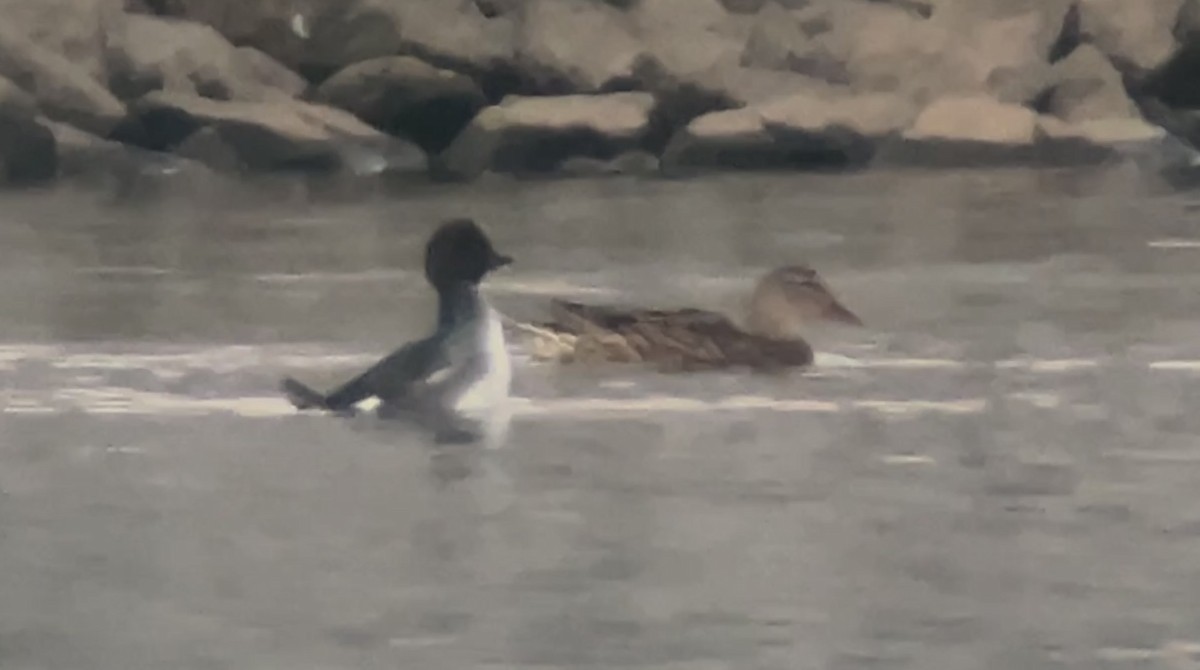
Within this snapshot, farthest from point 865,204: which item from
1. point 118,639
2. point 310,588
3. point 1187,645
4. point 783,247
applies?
point 118,639

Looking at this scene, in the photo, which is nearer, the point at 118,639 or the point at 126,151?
the point at 118,639

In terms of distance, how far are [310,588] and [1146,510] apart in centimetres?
57

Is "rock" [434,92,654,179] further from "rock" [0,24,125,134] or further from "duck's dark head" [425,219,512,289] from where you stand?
"rock" [0,24,125,134]

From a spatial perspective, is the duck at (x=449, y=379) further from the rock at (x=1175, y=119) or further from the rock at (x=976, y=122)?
the rock at (x=1175, y=119)

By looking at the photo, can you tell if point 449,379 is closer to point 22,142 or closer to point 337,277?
point 337,277

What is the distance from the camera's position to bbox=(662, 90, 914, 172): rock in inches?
53.2

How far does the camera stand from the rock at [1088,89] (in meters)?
1.34

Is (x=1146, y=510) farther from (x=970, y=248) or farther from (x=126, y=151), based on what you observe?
(x=126, y=151)

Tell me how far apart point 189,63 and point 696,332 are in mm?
425

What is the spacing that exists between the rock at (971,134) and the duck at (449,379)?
1.04 ft

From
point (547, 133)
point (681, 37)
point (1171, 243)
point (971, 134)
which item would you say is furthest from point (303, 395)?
point (1171, 243)

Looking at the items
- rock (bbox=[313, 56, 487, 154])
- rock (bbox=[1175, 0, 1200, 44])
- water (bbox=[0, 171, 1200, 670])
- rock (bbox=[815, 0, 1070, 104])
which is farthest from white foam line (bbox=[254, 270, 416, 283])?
rock (bbox=[1175, 0, 1200, 44])

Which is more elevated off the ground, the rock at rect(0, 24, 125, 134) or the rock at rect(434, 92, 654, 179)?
the rock at rect(0, 24, 125, 134)

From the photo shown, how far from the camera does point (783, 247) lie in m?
1.31
